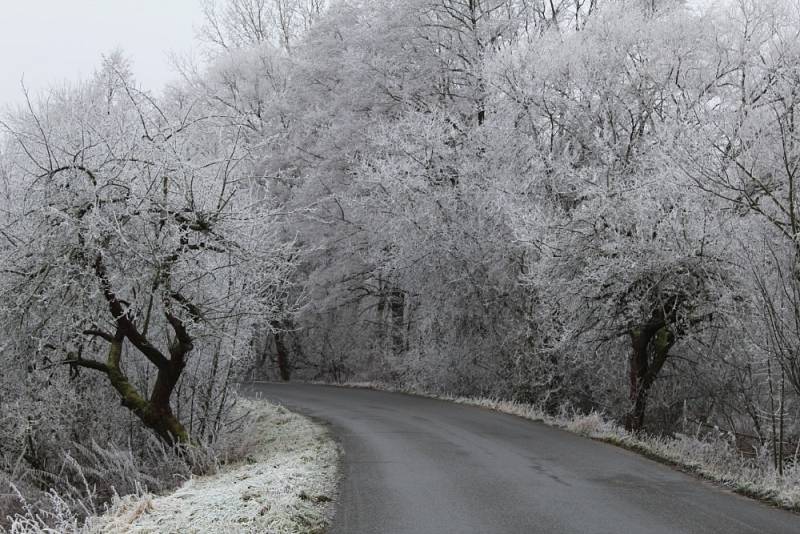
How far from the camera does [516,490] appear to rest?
851cm

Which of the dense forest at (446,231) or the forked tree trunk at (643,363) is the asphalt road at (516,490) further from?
the forked tree trunk at (643,363)

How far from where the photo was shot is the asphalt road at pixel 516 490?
705 centimetres

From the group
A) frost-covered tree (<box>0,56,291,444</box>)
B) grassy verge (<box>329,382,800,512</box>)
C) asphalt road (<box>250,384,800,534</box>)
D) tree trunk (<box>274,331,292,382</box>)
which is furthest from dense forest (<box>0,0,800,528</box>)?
tree trunk (<box>274,331,292,382</box>)

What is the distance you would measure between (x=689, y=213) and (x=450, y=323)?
8.93 meters

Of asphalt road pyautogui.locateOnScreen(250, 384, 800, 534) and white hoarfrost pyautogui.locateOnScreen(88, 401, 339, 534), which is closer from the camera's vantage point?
white hoarfrost pyautogui.locateOnScreen(88, 401, 339, 534)

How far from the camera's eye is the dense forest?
10664mm

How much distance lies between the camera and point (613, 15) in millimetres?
18984

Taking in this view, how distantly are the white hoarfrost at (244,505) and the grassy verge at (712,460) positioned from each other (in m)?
4.61

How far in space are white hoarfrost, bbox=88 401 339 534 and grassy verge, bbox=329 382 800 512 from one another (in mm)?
4608

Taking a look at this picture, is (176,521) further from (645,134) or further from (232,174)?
(645,134)

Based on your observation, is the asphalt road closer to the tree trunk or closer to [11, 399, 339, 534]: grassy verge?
A: [11, 399, 339, 534]: grassy verge

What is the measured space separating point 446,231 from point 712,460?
34.4ft

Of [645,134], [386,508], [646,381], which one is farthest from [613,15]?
[386,508]

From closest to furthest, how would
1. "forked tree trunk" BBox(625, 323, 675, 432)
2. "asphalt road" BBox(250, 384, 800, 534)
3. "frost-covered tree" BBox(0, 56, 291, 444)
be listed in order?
"asphalt road" BBox(250, 384, 800, 534), "frost-covered tree" BBox(0, 56, 291, 444), "forked tree trunk" BBox(625, 323, 675, 432)
